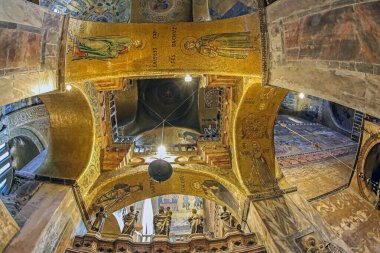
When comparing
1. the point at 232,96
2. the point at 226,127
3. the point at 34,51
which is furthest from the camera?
the point at 226,127

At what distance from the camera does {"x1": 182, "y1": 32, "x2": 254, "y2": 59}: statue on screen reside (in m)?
5.25

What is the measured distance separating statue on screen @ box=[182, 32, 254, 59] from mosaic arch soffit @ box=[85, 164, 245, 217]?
368 centimetres

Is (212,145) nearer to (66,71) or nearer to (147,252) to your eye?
(147,252)

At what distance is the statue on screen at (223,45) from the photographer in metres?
5.25

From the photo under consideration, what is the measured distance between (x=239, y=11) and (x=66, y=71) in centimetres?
760

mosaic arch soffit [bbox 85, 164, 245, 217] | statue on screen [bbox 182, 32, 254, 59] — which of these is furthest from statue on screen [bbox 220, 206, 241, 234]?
statue on screen [bbox 182, 32, 254, 59]

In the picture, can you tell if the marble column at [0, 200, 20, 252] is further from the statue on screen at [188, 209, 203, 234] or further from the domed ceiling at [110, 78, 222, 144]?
the domed ceiling at [110, 78, 222, 144]

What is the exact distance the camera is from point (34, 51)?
405 cm

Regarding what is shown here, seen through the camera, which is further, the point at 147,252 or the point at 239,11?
the point at 239,11

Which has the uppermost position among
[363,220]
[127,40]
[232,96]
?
[127,40]

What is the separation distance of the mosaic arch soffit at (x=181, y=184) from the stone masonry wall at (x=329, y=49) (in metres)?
3.78

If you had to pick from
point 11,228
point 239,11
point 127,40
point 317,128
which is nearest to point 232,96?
point 127,40

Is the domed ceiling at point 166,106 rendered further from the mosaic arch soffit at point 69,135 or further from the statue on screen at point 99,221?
the statue on screen at point 99,221

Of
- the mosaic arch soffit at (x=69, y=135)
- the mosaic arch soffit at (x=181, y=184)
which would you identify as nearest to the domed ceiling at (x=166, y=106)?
the mosaic arch soffit at (x=181, y=184)
